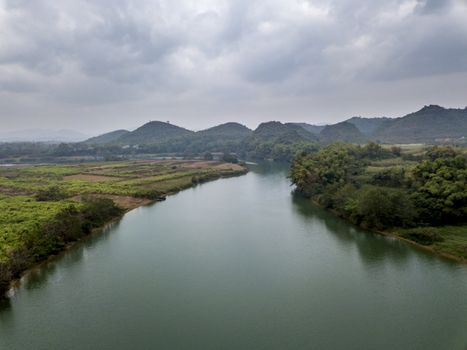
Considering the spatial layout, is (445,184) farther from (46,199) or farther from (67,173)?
(67,173)

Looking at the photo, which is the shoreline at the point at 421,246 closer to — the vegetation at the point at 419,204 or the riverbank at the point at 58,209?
the vegetation at the point at 419,204

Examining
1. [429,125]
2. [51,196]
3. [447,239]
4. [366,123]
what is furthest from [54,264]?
[366,123]

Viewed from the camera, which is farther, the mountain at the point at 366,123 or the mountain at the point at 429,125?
the mountain at the point at 366,123

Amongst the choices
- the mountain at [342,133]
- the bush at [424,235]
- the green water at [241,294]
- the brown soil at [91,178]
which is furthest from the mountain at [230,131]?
the bush at [424,235]

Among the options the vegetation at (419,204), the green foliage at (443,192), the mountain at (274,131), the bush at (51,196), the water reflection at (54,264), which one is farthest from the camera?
the mountain at (274,131)

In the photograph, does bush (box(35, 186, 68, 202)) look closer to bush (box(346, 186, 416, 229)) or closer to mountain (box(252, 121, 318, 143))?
bush (box(346, 186, 416, 229))

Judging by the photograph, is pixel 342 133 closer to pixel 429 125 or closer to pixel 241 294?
pixel 429 125

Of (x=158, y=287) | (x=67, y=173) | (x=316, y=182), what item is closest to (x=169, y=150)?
(x=67, y=173)
